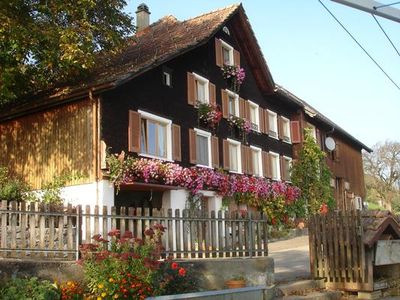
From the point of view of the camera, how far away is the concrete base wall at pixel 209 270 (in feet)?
26.3

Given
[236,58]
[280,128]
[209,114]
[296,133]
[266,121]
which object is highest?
[236,58]

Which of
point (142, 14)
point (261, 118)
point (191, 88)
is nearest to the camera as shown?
point (191, 88)

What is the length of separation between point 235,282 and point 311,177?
21.0m

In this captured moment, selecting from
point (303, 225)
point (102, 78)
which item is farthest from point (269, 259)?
point (303, 225)

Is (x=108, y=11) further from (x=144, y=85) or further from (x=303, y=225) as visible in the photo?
(x=303, y=225)

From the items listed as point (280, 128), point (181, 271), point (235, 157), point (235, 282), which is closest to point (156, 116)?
point (235, 157)

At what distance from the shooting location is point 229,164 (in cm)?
2339

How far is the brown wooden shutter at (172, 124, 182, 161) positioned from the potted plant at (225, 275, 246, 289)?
960 centimetres

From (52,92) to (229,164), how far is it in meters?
8.47

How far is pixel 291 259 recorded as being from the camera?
638 inches

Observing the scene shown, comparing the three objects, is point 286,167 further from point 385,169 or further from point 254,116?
point 385,169

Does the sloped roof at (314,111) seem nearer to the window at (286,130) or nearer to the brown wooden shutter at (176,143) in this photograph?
the window at (286,130)

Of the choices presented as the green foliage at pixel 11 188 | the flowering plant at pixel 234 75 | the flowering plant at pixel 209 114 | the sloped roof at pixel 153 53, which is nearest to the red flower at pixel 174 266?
the sloped roof at pixel 153 53

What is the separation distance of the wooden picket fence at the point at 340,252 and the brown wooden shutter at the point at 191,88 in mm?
10708
